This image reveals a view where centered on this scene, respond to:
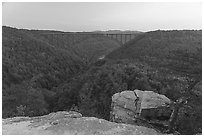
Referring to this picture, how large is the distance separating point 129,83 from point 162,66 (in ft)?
23.2

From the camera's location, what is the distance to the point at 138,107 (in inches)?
492

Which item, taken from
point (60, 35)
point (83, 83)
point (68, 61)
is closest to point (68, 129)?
point (83, 83)

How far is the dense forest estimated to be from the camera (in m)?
30.5

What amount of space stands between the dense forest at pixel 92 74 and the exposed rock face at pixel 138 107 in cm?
125

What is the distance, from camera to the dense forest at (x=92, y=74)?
1200 inches

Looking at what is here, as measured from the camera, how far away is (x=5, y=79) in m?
44.0

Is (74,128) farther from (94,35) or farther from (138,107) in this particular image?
(94,35)

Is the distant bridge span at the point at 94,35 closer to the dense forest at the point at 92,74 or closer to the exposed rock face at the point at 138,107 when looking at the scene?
the dense forest at the point at 92,74

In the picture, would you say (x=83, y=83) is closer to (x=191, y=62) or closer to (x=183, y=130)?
(x=191, y=62)

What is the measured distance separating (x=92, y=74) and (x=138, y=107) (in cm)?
2998

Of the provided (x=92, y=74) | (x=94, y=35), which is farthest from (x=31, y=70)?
(x=94, y=35)

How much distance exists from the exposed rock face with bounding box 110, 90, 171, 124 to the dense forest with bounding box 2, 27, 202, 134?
4.10 ft

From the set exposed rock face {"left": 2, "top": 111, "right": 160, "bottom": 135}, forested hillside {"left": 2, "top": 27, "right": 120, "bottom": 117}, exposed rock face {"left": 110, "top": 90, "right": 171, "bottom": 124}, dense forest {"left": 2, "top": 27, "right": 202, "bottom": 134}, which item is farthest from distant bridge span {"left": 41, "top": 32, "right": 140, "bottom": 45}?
exposed rock face {"left": 2, "top": 111, "right": 160, "bottom": 135}

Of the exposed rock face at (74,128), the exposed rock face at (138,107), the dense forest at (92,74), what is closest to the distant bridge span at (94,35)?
the dense forest at (92,74)
